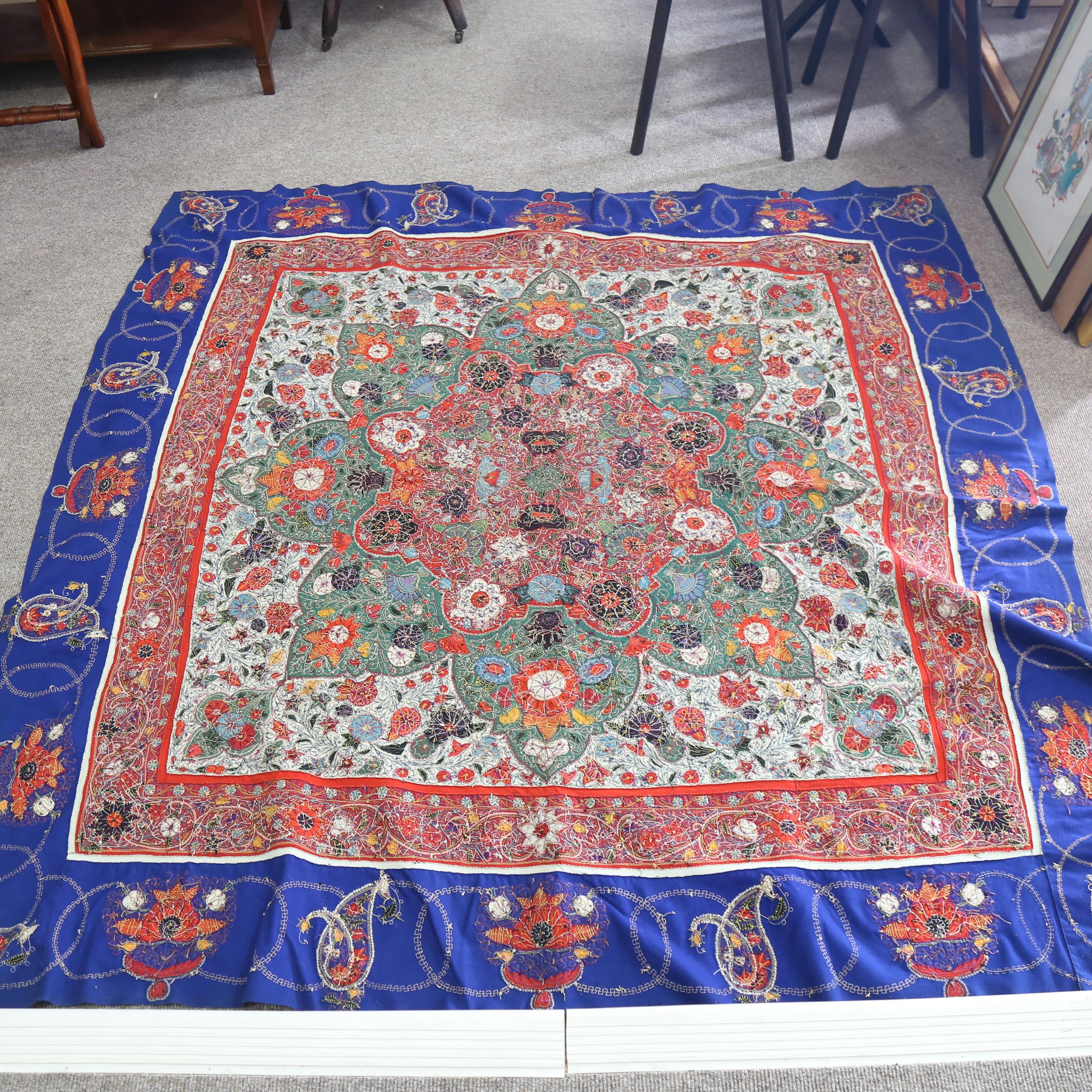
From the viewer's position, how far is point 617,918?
158cm

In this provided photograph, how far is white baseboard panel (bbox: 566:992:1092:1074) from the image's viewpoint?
140 cm

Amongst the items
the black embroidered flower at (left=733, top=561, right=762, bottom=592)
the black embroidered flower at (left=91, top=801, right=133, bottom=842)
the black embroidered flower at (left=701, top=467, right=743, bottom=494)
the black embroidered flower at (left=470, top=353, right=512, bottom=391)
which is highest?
the black embroidered flower at (left=701, top=467, right=743, bottom=494)

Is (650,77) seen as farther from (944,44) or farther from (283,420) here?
(283,420)

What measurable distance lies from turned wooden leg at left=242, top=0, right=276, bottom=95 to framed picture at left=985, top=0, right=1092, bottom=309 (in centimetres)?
232

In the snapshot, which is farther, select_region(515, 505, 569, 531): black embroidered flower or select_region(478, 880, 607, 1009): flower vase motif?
select_region(515, 505, 569, 531): black embroidered flower

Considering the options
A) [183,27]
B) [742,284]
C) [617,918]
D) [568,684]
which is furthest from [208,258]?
[617,918]

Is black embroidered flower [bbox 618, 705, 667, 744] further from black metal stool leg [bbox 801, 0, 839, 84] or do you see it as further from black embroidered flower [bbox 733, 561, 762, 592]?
black metal stool leg [bbox 801, 0, 839, 84]

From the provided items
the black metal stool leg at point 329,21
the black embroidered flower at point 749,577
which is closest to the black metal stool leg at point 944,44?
the black metal stool leg at point 329,21

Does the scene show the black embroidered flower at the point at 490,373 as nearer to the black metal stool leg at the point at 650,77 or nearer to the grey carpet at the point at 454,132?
the grey carpet at the point at 454,132

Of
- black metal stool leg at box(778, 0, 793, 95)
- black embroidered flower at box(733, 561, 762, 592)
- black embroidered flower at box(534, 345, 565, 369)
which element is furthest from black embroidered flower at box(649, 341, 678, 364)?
black metal stool leg at box(778, 0, 793, 95)

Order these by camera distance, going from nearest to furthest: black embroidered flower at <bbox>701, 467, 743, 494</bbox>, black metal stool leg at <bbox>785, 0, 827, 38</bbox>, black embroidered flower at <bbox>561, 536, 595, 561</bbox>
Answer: black embroidered flower at <bbox>561, 536, 595, 561</bbox>
black embroidered flower at <bbox>701, 467, 743, 494</bbox>
black metal stool leg at <bbox>785, 0, 827, 38</bbox>

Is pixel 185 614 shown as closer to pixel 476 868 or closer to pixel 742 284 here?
pixel 476 868

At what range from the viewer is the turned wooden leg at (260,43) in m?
3.05

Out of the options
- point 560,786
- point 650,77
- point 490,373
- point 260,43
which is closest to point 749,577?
point 560,786
